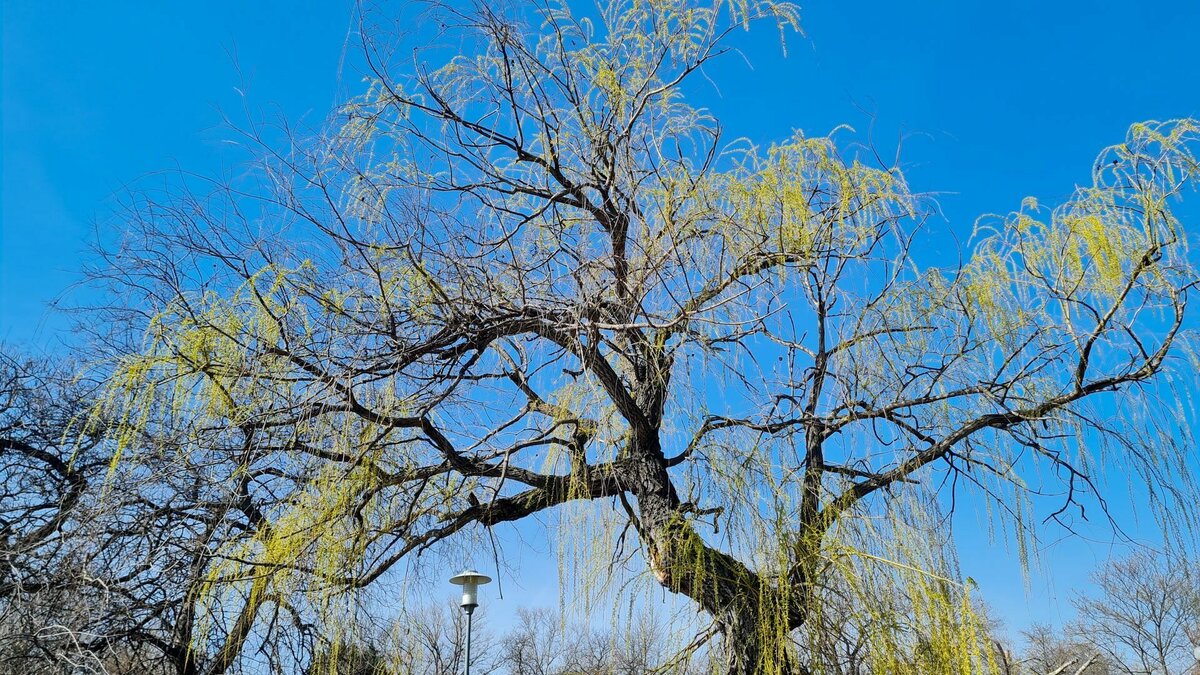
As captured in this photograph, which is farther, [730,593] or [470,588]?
[470,588]

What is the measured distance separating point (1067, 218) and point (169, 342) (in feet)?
8.63

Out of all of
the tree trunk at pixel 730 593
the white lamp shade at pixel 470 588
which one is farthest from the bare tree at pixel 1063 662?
the white lamp shade at pixel 470 588

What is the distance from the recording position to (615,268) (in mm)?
2861

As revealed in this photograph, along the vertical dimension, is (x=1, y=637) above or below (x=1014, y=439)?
below

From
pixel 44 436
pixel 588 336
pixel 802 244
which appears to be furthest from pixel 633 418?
pixel 44 436

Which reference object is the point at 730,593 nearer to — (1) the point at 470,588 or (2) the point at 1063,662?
(2) the point at 1063,662

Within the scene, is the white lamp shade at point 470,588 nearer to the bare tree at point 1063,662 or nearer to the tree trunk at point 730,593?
the tree trunk at point 730,593

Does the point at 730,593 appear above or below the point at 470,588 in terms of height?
below

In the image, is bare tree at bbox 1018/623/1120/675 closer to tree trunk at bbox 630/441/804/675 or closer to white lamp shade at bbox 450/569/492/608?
tree trunk at bbox 630/441/804/675

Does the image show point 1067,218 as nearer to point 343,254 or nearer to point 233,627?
point 343,254

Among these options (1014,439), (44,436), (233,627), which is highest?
(44,436)

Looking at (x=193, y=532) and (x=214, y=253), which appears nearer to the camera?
(x=214, y=253)

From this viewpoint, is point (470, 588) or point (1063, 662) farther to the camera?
point (470, 588)

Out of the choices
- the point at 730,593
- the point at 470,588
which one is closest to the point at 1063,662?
the point at 730,593
